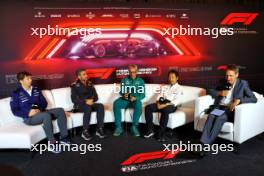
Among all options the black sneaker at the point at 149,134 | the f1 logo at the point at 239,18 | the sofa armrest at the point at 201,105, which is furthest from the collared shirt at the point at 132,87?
the f1 logo at the point at 239,18

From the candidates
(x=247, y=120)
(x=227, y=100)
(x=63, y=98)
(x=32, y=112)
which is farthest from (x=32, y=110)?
(x=247, y=120)

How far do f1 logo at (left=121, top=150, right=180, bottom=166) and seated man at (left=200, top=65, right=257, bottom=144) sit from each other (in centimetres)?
47

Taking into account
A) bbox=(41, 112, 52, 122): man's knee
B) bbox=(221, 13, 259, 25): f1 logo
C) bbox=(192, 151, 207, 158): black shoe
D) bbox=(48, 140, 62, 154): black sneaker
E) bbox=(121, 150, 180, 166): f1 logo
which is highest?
bbox=(221, 13, 259, 25): f1 logo

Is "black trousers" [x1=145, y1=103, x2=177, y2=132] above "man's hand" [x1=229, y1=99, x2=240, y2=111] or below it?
below

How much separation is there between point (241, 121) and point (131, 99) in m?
1.72

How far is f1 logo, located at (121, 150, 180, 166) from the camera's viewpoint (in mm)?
3852

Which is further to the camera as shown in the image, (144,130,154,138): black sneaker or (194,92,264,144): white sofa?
(144,130,154,138): black sneaker

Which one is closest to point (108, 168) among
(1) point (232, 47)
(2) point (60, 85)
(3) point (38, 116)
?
(3) point (38, 116)

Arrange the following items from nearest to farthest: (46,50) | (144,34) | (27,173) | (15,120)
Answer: (27,173), (15,120), (46,50), (144,34)

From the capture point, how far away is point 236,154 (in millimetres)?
4012

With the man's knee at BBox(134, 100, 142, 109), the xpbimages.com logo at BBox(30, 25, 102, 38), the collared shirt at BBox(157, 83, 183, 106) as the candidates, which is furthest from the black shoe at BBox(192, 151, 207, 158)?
the xpbimages.com logo at BBox(30, 25, 102, 38)

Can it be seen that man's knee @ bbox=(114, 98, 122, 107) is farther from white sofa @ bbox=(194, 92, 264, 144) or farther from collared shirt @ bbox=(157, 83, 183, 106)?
white sofa @ bbox=(194, 92, 264, 144)

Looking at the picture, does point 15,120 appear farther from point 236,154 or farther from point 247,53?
point 247,53

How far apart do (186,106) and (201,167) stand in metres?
1.53
